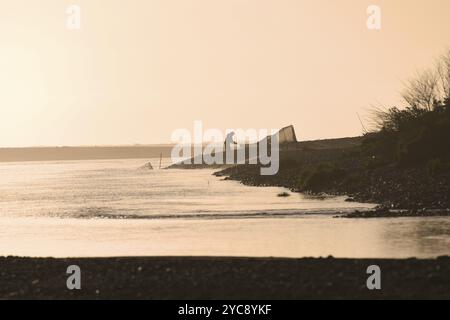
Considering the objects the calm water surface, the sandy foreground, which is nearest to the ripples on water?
the calm water surface

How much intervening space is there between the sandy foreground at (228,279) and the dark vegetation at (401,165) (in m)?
21.8

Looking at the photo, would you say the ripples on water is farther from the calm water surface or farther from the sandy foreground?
the sandy foreground

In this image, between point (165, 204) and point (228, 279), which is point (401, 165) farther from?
point (228, 279)

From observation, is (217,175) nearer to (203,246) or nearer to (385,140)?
(385,140)

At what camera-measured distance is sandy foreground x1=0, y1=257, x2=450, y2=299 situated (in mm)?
21938

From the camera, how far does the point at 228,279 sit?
2383 cm

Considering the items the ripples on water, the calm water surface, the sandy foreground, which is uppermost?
the ripples on water

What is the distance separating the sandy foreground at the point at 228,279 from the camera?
21.9 metres

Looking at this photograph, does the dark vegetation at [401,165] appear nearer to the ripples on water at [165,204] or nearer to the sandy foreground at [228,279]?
the ripples on water at [165,204]

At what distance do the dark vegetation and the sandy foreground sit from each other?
71.4 feet

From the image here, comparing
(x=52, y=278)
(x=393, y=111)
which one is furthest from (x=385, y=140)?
(x=52, y=278)

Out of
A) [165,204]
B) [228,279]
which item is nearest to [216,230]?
[228,279]

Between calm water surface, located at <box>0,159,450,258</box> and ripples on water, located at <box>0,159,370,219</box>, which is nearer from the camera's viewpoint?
calm water surface, located at <box>0,159,450,258</box>

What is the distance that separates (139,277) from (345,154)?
65.9 meters
